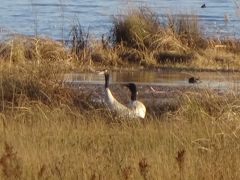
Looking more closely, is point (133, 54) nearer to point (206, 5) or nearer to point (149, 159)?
point (149, 159)

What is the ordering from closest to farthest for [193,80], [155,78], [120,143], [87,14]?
[120,143]
[193,80]
[155,78]
[87,14]

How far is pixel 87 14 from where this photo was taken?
28.8m

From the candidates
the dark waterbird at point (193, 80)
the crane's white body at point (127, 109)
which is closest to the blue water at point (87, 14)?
the dark waterbird at point (193, 80)

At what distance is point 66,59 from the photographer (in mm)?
17516

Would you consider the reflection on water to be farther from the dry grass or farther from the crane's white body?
the dry grass

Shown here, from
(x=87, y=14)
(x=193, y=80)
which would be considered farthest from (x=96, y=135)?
(x=87, y=14)

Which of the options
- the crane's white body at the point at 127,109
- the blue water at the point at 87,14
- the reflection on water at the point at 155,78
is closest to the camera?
the crane's white body at the point at 127,109

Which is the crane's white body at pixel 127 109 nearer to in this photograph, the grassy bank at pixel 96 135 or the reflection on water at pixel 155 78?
the grassy bank at pixel 96 135

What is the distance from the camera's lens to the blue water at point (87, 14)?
2273 centimetres

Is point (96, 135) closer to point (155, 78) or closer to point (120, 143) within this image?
point (120, 143)

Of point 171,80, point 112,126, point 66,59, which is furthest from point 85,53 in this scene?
point 112,126

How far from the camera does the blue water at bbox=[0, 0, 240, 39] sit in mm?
22733

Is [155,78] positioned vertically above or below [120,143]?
below

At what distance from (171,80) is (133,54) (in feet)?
8.56
